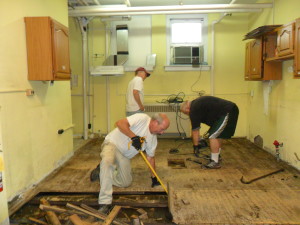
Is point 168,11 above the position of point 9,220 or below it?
above

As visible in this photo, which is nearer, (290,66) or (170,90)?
(290,66)

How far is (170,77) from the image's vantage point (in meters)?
5.64

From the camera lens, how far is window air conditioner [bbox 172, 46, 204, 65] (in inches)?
213

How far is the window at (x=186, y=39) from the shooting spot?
5434mm

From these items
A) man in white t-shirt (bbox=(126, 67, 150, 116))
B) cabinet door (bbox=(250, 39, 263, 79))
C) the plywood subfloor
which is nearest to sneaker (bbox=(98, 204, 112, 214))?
the plywood subfloor

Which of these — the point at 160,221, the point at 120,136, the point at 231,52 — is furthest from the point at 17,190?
the point at 231,52

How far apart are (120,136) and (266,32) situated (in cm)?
267

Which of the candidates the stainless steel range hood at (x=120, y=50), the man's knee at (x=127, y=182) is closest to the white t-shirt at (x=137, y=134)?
the man's knee at (x=127, y=182)

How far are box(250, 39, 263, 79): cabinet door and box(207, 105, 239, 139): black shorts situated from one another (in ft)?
3.23

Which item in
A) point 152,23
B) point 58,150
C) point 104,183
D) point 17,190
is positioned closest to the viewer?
point 104,183

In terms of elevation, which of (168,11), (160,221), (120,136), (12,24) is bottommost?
(160,221)

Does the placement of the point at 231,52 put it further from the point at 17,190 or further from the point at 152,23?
the point at 17,190

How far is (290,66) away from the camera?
12.3 ft

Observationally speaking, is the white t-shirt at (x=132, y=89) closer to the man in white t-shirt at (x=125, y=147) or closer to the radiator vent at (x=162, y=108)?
the radiator vent at (x=162, y=108)
